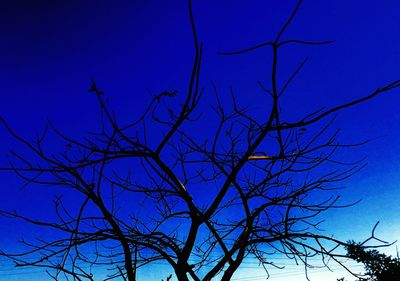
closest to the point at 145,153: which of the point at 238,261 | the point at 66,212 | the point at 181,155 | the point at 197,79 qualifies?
the point at 181,155

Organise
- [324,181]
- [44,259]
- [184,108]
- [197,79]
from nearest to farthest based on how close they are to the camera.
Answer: [197,79], [184,108], [44,259], [324,181]

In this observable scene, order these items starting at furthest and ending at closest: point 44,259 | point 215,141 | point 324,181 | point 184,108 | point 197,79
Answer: point 324,181 → point 215,141 → point 44,259 → point 184,108 → point 197,79

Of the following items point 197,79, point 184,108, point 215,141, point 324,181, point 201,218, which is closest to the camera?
point 197,79

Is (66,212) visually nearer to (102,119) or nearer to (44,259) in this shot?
(44,259)

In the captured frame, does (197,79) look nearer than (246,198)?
Yes

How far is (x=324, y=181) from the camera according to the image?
3.29m

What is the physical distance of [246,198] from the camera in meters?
3.42

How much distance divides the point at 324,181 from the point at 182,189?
1.45 meters

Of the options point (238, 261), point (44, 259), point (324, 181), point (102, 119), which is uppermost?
point (102, 119)

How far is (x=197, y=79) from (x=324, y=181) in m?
2.05

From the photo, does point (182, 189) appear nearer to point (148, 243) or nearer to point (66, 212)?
point (148, 243)

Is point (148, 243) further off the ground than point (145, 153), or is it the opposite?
point (145, 153)

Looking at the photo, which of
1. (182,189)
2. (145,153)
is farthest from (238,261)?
(145,153)

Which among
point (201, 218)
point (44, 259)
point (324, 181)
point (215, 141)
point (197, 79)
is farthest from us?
point (324, 181)
